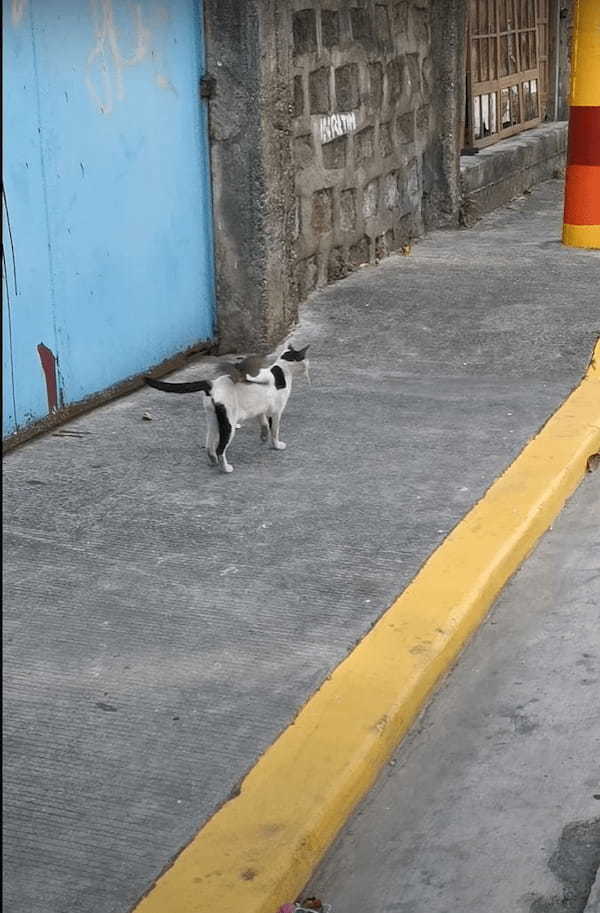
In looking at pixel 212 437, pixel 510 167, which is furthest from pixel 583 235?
pixel 212 437

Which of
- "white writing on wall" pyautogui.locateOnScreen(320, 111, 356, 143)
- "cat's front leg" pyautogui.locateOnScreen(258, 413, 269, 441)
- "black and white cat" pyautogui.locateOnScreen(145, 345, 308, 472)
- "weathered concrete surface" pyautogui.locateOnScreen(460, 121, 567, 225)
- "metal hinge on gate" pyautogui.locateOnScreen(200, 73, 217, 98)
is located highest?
"metal hinge on gate" pyautogui.locateOnScreen(200, 73, 217, 98)

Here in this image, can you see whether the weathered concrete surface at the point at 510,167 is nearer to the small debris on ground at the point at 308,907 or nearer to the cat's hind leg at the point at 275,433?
the cat's hind leg at the point at 275,433

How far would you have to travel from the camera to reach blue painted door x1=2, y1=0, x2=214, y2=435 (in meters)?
5.57

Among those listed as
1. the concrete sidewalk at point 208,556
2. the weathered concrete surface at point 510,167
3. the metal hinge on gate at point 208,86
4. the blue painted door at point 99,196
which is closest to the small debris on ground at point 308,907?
the concrete sidewalk at point 208,556

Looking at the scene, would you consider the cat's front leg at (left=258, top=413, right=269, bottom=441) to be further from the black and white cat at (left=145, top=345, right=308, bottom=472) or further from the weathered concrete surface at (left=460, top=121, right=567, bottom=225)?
the weathered concrete surface at (left=460, top=121, right=567, bottom=225)

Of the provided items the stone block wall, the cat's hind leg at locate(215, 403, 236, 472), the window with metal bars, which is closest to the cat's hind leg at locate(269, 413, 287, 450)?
the cat's hind leg at locate(215, 403, 236, 472)

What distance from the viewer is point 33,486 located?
5.23 metres

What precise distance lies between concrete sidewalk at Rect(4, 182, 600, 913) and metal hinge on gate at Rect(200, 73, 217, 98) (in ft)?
4.47

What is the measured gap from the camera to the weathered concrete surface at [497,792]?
3.00 m

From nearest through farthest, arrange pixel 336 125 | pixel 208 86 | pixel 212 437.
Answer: pixel 212 437, pixel 208 86, pixel 336 125

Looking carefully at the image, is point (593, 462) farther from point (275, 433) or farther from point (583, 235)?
point (583, 235)

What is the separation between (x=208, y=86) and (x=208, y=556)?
10.1ft

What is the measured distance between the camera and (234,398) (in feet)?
17.0

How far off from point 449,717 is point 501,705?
0.56 ft
